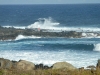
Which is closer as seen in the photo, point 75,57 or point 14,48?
point 75,57

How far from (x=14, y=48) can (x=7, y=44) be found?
3405 mm

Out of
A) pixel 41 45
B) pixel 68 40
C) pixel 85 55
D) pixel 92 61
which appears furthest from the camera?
pixel 68 40

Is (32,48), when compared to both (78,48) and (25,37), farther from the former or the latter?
(25,37)

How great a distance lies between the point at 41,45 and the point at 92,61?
12.1 m

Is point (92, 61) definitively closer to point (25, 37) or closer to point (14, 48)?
point (14, 48)

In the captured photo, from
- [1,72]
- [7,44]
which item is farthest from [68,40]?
[1,72]

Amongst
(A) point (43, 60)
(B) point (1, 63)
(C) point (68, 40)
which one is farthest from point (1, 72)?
(C) point (68, 40)

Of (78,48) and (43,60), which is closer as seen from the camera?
(43,60)

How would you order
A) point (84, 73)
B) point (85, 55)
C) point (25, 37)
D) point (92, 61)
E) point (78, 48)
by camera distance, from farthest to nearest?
point (25, 37)
point (78, 48)
point (85, 55)
point (92, 61)
point (84, 73)

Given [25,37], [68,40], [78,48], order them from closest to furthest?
1. [78,48]
2. [68,40]
3. [25,37]

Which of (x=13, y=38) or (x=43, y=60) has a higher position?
(x=13, y=38)

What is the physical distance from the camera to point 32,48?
39.8 meters

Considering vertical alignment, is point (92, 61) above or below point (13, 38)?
below

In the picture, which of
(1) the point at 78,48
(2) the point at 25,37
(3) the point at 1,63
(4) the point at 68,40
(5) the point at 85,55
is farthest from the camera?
(2) the point at 25,37
